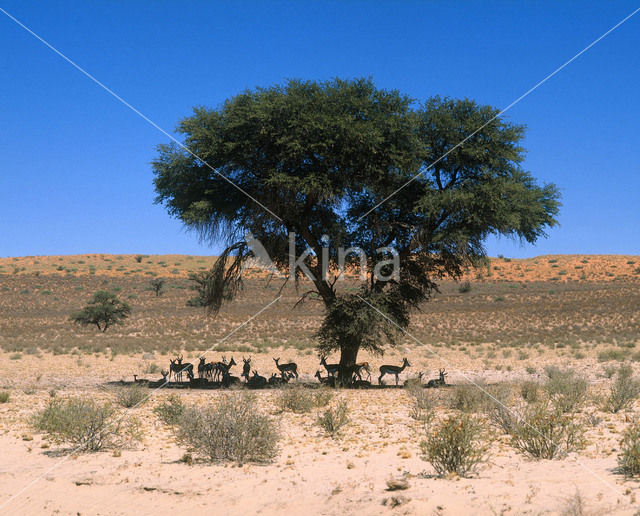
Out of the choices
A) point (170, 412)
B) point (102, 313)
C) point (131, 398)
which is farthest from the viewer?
point (102, 313)

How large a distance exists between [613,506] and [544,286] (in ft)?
248

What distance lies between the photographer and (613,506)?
7488 mm

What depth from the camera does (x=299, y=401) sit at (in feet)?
53.3

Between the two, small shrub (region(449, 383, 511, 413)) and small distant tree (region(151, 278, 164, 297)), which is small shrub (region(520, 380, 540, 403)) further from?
small distant tree (region(151, 278, 164, 297))

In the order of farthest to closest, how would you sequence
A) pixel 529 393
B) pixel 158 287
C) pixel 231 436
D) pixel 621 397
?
pixel 158 287
pixel 529 393
pixel 621 397
pixel 231 436

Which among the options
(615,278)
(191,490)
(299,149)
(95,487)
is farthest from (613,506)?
(615,278)

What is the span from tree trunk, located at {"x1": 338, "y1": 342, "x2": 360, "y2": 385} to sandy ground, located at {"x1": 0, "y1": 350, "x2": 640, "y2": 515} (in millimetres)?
8774

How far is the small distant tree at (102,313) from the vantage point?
49250mm

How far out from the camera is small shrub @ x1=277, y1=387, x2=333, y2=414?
52.9 feet

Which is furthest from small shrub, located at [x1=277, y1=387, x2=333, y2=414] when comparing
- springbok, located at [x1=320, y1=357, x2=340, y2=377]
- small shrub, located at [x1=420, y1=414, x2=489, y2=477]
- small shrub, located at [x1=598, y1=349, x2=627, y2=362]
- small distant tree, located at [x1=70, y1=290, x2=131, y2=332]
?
small distant tree, located at [x1=70, y1=290, x2=131, y2=332]

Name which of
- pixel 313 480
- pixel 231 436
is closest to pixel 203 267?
pixel 231 436

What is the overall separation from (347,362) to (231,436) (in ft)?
42.5

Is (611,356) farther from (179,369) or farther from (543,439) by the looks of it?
(543,439)

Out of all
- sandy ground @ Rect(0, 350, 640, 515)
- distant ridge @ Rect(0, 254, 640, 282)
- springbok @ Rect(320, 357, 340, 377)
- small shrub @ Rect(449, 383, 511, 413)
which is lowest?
sandy ground @ Rect(0, 350, 640, 515)
